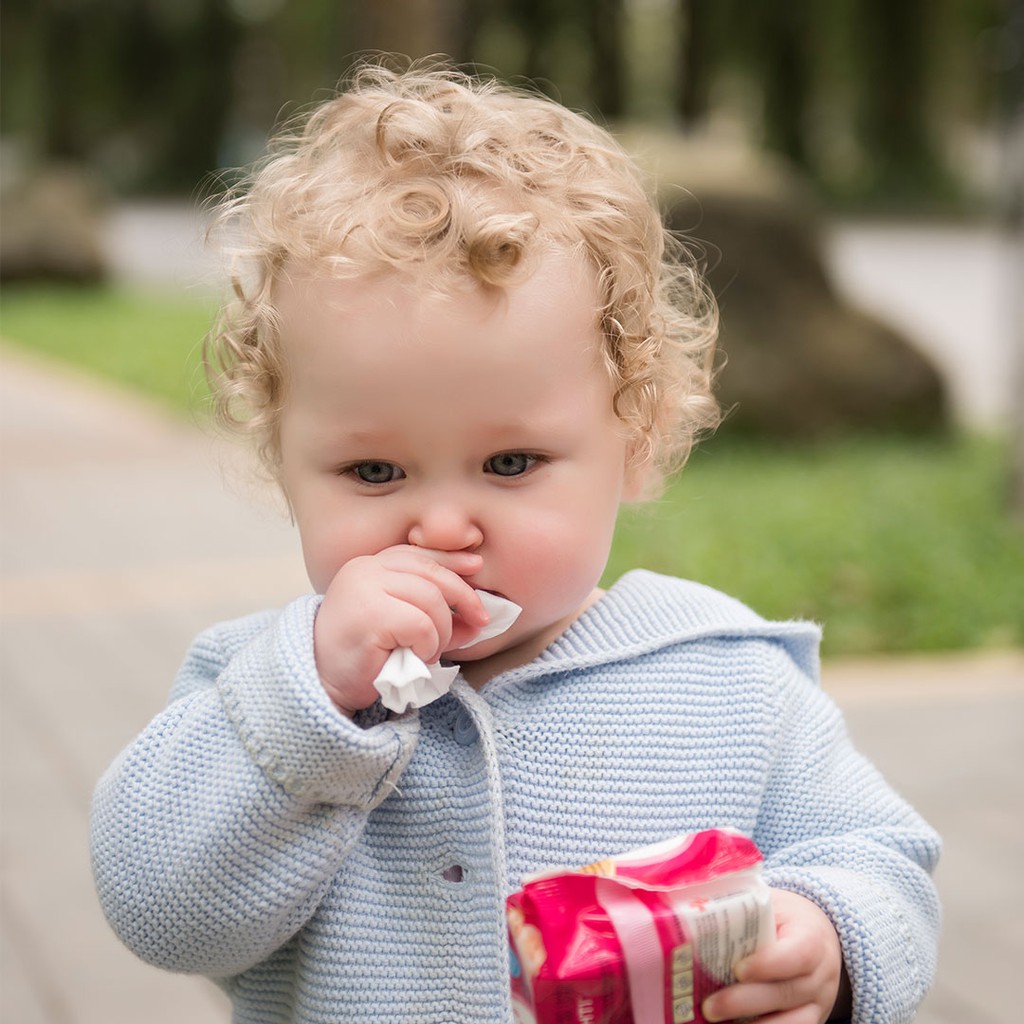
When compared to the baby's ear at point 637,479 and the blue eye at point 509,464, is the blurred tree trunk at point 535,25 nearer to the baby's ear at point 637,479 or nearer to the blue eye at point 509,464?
the baby's ear at point 637,479

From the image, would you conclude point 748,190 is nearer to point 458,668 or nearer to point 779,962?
point 458,668

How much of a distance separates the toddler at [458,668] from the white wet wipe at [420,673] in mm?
14

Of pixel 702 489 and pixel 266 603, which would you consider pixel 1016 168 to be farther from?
pixel 266 603

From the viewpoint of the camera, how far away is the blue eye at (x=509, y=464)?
4.72 feet

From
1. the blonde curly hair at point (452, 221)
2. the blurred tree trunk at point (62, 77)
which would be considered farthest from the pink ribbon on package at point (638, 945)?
the blurred tree trunk at point (62, 77)

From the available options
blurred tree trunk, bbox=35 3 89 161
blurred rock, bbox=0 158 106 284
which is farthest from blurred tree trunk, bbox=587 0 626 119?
blurred rock, bbox=0 158 106 284

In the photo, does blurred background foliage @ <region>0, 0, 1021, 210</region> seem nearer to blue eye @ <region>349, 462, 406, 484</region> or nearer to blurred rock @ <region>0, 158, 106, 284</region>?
blurred rock @ <region>0, 158, 106, 284</region>

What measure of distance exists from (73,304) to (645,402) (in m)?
14.6

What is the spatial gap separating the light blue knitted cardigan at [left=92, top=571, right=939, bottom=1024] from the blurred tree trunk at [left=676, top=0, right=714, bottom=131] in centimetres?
2334

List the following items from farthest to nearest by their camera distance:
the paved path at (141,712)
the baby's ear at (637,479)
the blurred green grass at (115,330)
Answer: the blurred green grass at (115,330) < the paved path at (141,712) < the baby's ear at (637,479)

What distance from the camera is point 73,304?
50.3ft

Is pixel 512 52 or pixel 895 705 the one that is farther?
pixel 512 52

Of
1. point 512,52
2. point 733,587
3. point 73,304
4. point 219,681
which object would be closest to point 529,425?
point 219,681

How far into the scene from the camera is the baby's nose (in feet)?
4.62
